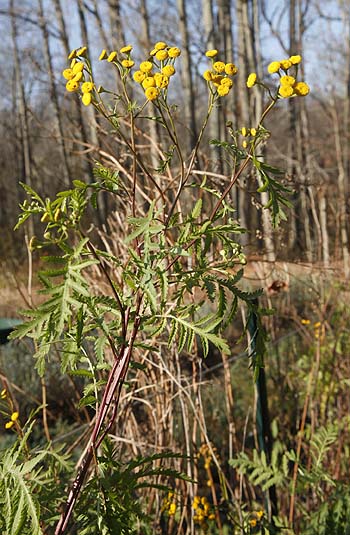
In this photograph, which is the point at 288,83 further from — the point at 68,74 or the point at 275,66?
the point at 68,74

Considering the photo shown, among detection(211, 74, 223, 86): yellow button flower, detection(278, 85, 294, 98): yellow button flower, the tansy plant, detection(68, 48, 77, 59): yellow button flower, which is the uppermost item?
detection(68, 48, 77, 59): yellow button flower

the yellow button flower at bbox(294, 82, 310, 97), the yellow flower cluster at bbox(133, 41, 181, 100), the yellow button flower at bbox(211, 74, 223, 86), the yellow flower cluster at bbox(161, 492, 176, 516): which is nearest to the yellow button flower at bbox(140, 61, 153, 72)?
the yellow flower cluster at bbox(133, 41, 181, 100)

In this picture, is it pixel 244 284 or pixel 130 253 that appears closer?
pixel 130 253

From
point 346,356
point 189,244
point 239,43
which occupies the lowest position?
point 346,356

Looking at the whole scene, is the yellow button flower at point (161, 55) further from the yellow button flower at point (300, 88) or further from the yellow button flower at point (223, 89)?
the yellow button flower at point (300, 88)

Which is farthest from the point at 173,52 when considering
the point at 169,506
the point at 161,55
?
the point at 169,506

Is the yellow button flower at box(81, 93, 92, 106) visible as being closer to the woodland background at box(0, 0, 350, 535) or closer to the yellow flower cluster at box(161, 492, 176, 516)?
the woodland background at box(0, 0, 350, 535)

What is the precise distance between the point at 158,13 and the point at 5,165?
8.40 metres

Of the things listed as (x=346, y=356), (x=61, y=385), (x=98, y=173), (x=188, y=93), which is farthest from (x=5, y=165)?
(x=98, y=173)

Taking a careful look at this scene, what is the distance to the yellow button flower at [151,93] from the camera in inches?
32.1

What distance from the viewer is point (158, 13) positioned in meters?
16.1

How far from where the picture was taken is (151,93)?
821 millimetres

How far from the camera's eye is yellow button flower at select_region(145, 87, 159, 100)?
2.68 feet

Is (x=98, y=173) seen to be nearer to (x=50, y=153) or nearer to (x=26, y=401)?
(x=26, y=401)
